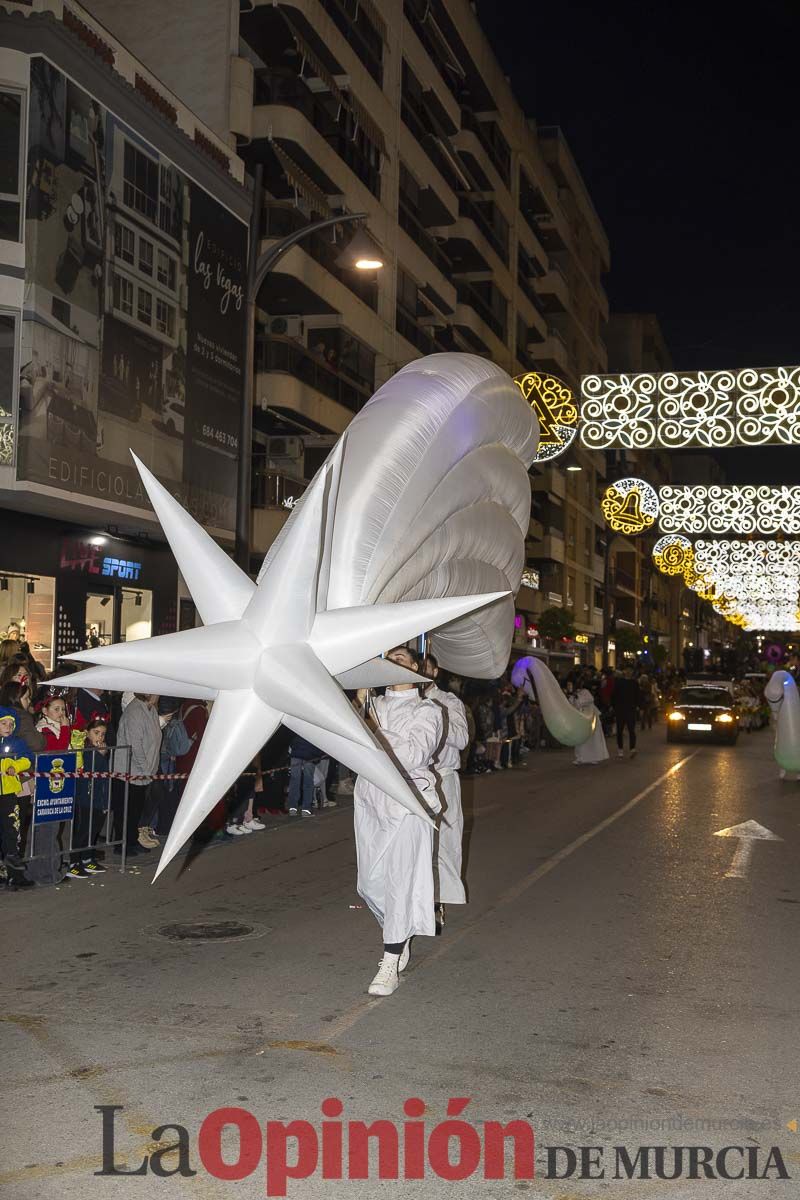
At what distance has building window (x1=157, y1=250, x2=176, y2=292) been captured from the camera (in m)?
21.2

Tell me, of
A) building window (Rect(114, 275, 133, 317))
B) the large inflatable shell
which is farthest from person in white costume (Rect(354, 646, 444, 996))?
building window (Rect(114, 275, 133, 317))

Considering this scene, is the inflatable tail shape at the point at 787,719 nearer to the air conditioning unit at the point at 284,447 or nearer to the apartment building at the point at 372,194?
the apartment building at the point at 372,194

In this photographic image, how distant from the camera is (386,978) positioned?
7113mm

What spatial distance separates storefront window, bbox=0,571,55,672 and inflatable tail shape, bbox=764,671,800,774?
1277cm

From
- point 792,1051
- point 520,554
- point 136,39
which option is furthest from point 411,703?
point 136,39

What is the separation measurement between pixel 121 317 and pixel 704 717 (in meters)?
19.3

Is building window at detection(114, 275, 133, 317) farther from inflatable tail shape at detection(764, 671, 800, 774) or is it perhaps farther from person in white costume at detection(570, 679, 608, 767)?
inflatable tail shape at detection(764, 671, 800, 774)

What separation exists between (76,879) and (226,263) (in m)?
15.7

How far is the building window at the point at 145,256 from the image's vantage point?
67.3 ft

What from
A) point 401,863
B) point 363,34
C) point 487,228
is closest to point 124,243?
point 401,863

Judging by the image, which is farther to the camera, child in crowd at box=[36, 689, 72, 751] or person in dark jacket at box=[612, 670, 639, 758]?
person in dark jacket at box=[612, 670, 639, 758]

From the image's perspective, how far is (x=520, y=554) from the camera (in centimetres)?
1169

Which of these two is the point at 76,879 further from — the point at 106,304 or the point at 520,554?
the point at 106,304

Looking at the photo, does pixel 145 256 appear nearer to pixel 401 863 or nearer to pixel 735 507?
pixel 735 507
